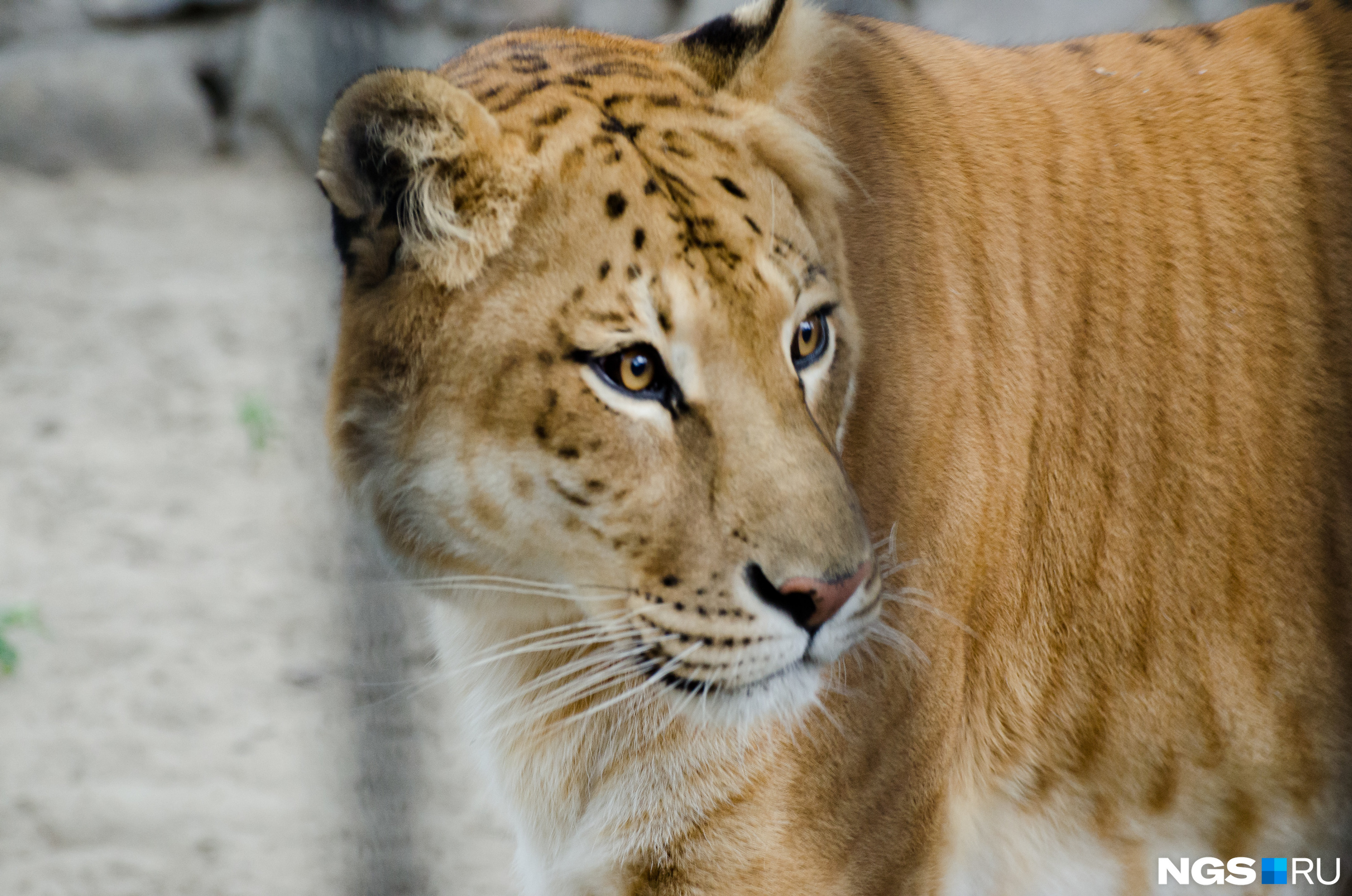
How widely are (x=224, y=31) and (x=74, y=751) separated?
3470 millimetres

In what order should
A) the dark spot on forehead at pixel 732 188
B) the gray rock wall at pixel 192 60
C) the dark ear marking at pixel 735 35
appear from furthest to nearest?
the gray rock wall at pixel 192 60 → the dark ear marking at pixel 735 35 → the dark spot on forehead at pixel 732 188

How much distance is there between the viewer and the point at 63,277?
4445 mm

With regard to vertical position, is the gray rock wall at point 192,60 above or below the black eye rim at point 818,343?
below

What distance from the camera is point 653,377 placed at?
117cm

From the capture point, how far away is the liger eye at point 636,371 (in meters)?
1.15

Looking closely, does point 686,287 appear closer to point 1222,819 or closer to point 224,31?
point 1222,819

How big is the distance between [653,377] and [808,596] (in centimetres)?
25

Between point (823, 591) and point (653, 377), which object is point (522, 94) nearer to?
point (653, 377)

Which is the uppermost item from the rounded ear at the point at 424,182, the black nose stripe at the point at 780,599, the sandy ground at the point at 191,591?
the rounded ear at the point at 424,182

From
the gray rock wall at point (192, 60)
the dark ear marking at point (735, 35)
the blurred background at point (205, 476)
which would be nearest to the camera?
the dark ear marking at point (735, 35)

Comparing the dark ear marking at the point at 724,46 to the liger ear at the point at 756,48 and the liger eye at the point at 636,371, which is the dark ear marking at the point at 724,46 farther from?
the liger eye at the point at 636,371

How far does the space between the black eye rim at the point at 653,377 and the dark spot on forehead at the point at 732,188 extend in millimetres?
195

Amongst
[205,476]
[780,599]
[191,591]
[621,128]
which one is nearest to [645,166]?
[621,128]

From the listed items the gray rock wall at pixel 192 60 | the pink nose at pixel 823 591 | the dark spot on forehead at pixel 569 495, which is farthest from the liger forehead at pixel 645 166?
the gray rock wall at pixel 192 60
